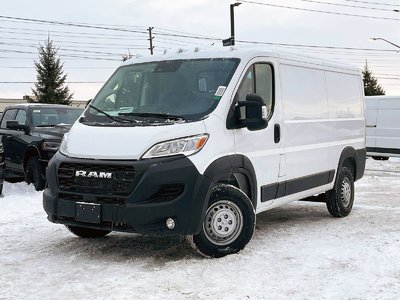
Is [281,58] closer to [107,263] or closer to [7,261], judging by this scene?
[107,263]

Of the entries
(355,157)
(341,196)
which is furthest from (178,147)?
(355,157)

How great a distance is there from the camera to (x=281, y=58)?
21.0ft

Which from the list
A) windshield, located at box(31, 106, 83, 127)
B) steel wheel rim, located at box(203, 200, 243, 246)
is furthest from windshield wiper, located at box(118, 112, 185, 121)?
windshield, located at box(31, 106, 83, 127)

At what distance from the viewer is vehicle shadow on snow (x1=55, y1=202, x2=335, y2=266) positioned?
18.3 feet

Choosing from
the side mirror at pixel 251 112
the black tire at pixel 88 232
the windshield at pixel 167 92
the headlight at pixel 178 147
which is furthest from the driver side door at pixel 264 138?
the black tire at pixel 88 232

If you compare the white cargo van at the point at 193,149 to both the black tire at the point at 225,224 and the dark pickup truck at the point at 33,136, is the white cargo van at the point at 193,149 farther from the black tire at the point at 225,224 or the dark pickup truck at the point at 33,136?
the dark pickup truck at the point at 33,136

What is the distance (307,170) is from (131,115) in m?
2.46

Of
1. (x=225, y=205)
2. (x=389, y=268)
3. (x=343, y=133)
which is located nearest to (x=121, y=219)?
(x=225, y=205)

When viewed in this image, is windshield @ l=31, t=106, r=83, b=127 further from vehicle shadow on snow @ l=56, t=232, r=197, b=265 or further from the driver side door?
the driver side door

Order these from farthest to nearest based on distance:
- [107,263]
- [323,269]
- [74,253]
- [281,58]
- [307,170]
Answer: [307,170] < [281,58] < [74,253] < [107,263] < [323,269]

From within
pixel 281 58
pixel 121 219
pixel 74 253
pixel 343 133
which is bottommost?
pixel 74 253

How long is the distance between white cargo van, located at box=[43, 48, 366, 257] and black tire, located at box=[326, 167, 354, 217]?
819 millimetres

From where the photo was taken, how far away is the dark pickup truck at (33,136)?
10.3 metres

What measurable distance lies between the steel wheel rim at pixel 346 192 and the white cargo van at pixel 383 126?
32.3ft
